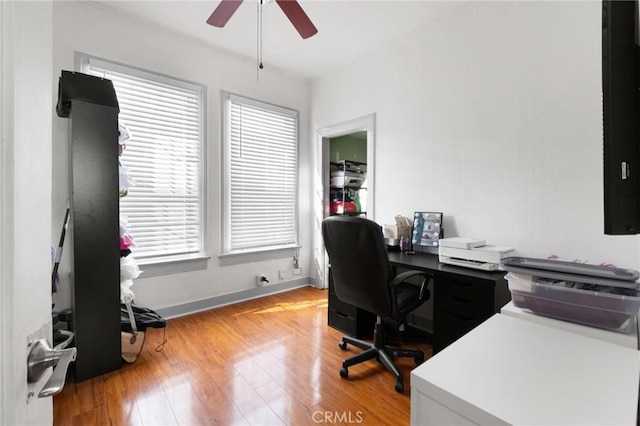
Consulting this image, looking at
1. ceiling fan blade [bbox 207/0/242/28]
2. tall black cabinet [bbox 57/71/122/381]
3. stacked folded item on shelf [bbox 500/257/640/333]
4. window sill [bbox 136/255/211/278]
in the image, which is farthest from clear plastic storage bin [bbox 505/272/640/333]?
window sill [bbox 136/255/211/278]

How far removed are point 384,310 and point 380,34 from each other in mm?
2668

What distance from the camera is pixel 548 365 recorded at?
0.78 m

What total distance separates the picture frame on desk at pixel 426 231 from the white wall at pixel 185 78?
1746 millimetres

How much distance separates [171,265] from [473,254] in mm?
2764

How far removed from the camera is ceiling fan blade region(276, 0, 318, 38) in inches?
70.9

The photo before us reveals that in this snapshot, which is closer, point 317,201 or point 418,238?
point 418,238

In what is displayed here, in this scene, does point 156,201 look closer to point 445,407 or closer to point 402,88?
point 402,88

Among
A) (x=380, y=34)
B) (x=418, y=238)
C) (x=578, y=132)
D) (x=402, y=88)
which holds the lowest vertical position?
(x=418, y=238)

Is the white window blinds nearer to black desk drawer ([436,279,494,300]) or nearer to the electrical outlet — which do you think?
the electrical outlet

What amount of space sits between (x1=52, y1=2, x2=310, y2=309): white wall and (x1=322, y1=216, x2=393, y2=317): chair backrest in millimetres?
1831

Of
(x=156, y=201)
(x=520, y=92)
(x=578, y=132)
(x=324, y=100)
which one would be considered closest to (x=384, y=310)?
(x=578, y=132)

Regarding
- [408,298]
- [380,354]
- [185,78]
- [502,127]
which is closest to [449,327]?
[408,298]

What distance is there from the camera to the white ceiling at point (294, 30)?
2.50m

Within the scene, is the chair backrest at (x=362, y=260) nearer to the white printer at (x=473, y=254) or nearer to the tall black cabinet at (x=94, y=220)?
the white printer at (x=473, y=254)
